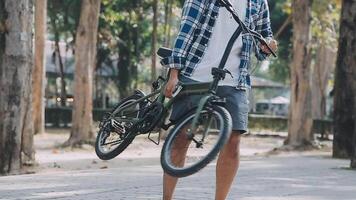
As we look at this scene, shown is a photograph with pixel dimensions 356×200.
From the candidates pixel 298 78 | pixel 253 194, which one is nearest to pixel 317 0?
pixel 298 78

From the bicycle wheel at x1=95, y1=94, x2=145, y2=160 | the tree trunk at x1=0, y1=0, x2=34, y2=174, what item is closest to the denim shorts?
the bicycle wheel at x1=95, y1=94, x2=145, y2=160

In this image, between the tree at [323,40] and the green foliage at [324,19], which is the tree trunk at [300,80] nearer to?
the tree at [323,40]

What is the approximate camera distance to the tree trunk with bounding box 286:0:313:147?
19906 mm

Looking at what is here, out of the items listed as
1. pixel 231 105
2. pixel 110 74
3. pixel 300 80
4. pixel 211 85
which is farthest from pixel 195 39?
pixel 110 74

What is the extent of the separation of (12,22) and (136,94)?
15.3 ft

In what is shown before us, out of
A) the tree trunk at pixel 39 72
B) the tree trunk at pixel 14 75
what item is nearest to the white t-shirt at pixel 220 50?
the tree trunk at pixel 14 75

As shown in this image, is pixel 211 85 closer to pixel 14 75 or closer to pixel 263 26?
pixel 263 26

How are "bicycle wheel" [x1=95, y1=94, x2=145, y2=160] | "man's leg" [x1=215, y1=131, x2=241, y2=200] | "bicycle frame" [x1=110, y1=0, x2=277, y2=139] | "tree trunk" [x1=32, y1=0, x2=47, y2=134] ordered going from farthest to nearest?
1. "tree trunk" [x1=32, y1=0, x2=47, y2=134]
2. "bicycle wheel" [x1=95, y1=94, x2=145, y2=160]
3. "man's leg" [x1=215, y1=131, x2=241, y2=200]
4. "bicycle frame" [x1=110, y1=0, x2=277, y2=139]

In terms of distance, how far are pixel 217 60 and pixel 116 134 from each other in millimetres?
1231

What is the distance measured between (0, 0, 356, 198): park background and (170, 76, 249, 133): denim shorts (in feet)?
3.05

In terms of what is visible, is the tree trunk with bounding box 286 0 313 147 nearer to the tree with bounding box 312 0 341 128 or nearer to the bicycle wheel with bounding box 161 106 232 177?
the tree with bounding box 312 0 341 128

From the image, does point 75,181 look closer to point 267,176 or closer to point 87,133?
point 267,176

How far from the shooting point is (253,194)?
24.2 feet

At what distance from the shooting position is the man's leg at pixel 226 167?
5332mm
